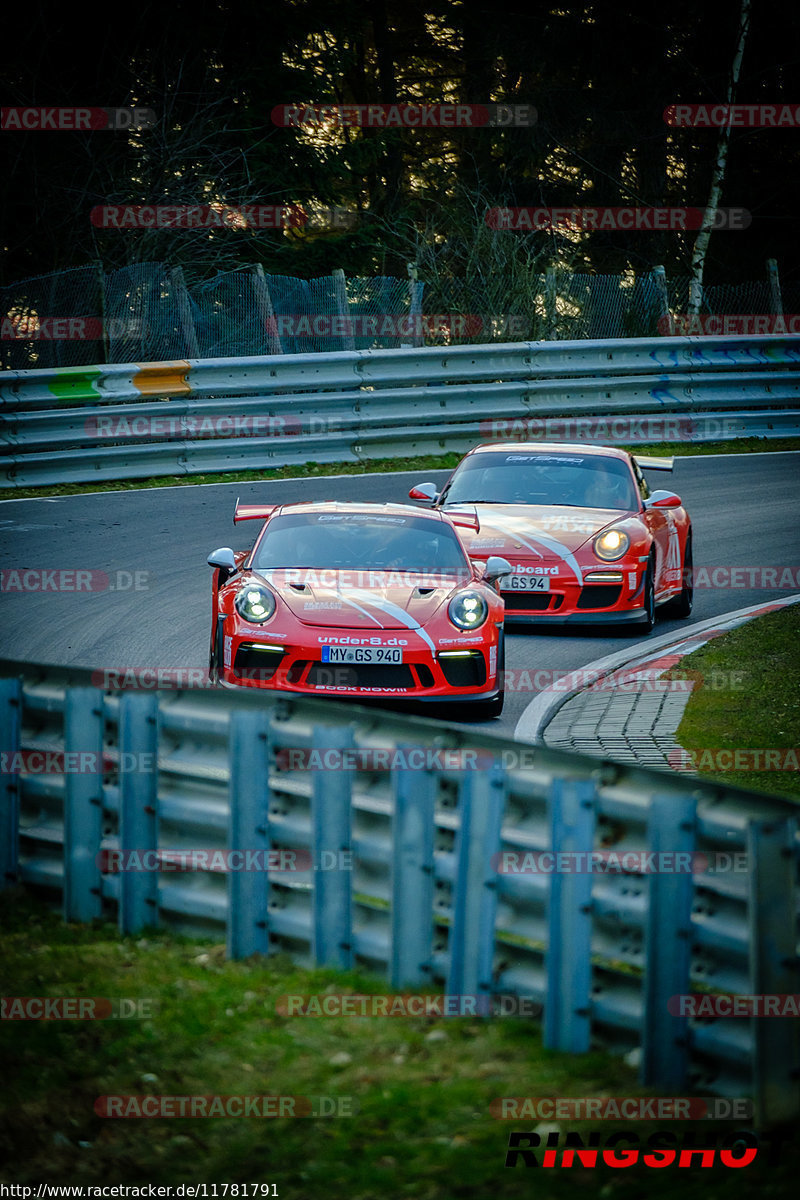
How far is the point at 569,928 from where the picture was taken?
4203mm

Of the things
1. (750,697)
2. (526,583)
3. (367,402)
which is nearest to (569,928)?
(750,697)

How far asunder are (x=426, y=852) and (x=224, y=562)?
5044 millimetres

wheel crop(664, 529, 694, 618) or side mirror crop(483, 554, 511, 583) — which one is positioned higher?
side mirror crop(483, 554, 511, 583)

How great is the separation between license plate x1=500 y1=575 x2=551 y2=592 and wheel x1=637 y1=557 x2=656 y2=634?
2.76 ft

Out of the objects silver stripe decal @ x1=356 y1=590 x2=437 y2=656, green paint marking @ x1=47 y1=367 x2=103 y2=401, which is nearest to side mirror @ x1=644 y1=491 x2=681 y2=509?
silver stripe decal @ x1=356 y1=590 x2=437 y2=656

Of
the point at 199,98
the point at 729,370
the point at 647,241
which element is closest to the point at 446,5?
the point at 647,241

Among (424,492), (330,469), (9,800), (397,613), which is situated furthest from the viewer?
(330,469)

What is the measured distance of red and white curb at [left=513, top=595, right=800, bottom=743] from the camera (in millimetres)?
9173

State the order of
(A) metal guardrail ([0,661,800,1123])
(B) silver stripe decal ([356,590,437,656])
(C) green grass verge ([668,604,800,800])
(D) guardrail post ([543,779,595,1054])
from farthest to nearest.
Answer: (B) silver stripe decal ([356,590,437,656]) → (C) green grass verge ([668,604,800,800]) → (D) guardrail post ([543,779,595,1054]) → (A) metal guardrail ([0,661,800,1123])

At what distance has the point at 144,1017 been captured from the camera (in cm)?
453

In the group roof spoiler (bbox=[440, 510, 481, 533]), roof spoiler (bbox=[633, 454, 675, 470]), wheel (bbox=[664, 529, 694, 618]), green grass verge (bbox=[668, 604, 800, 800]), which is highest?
roof spoiler (bbox=[633, 454, 675, 470])

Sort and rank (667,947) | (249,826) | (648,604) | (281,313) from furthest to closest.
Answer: (281,313) < (648,604) < (249,826) < (667,947)

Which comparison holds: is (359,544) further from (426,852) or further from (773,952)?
(773,952)

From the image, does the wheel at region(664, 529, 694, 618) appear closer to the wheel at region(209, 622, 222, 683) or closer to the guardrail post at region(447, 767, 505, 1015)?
the wheel at region(209, 622, 222, 683)
